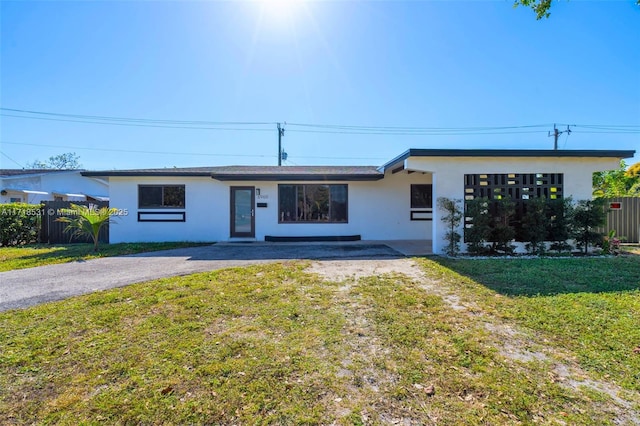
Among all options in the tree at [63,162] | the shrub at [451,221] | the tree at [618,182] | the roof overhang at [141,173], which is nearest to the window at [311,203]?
→ the roof overhang at [141,173]

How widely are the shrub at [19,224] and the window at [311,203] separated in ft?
30.5

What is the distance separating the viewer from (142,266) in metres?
6.68

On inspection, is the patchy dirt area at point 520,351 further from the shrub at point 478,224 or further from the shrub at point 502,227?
the shrub at point 502,227

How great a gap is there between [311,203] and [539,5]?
8.15m

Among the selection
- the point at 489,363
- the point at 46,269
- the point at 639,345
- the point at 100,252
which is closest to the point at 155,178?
the point at 100,252

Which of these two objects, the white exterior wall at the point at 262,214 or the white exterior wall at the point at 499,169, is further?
the white exterior wall at the point at 262,214

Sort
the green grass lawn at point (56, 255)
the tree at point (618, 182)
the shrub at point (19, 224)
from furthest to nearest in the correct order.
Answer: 1. the tree at point (618, 182)
2. the shrub at point (19, 224)
3. the green grass lawn at point (56, 255)

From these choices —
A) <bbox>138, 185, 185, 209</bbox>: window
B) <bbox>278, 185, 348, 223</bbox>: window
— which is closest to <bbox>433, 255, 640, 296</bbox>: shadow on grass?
<bbox>278, 185, 348, 223</bbox>: window

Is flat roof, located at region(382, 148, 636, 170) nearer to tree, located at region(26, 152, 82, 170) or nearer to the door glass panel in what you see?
the door glass panel

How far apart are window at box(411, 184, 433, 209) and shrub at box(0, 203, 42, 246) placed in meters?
14.3

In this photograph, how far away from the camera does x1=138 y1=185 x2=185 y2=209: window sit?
1096 cm

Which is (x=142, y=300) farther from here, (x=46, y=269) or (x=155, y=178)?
(x=155, y=178)

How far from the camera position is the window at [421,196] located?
38.0ft

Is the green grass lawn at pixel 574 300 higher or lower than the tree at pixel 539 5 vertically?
lower
